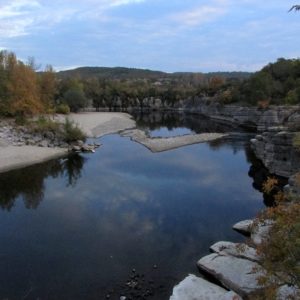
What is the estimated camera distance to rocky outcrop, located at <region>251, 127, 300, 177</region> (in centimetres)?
3241

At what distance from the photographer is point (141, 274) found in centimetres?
1656

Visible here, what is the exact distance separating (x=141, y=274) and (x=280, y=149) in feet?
70.3

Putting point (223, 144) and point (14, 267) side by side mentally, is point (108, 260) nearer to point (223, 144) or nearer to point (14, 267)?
point (14, 267)

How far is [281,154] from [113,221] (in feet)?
58.8

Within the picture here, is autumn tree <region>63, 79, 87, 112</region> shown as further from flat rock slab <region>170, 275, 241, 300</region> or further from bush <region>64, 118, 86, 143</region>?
flat rock slab <region>170, 275, 241, 300</region>

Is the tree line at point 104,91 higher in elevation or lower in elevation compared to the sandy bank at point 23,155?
higher

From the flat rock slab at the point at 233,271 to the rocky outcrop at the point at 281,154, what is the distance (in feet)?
56.5

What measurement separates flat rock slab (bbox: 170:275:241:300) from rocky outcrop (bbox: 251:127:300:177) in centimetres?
1919

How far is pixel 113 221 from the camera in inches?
892

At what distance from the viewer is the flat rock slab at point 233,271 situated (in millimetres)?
14289

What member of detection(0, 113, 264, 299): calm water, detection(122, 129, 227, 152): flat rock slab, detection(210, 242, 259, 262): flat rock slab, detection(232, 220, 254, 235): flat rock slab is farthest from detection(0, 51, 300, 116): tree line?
detection(210, 242, 259, 262): flat rock slab

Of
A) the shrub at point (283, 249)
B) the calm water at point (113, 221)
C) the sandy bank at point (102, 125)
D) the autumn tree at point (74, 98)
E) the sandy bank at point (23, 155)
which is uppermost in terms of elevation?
the autumn tree at point (74, 98)

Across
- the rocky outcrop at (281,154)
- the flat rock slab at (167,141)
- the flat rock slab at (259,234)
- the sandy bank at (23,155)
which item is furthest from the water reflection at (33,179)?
A: the rocky outcrop at (281,154)

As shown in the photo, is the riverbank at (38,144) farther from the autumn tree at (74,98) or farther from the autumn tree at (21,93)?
the autumn tree at (74,98)
